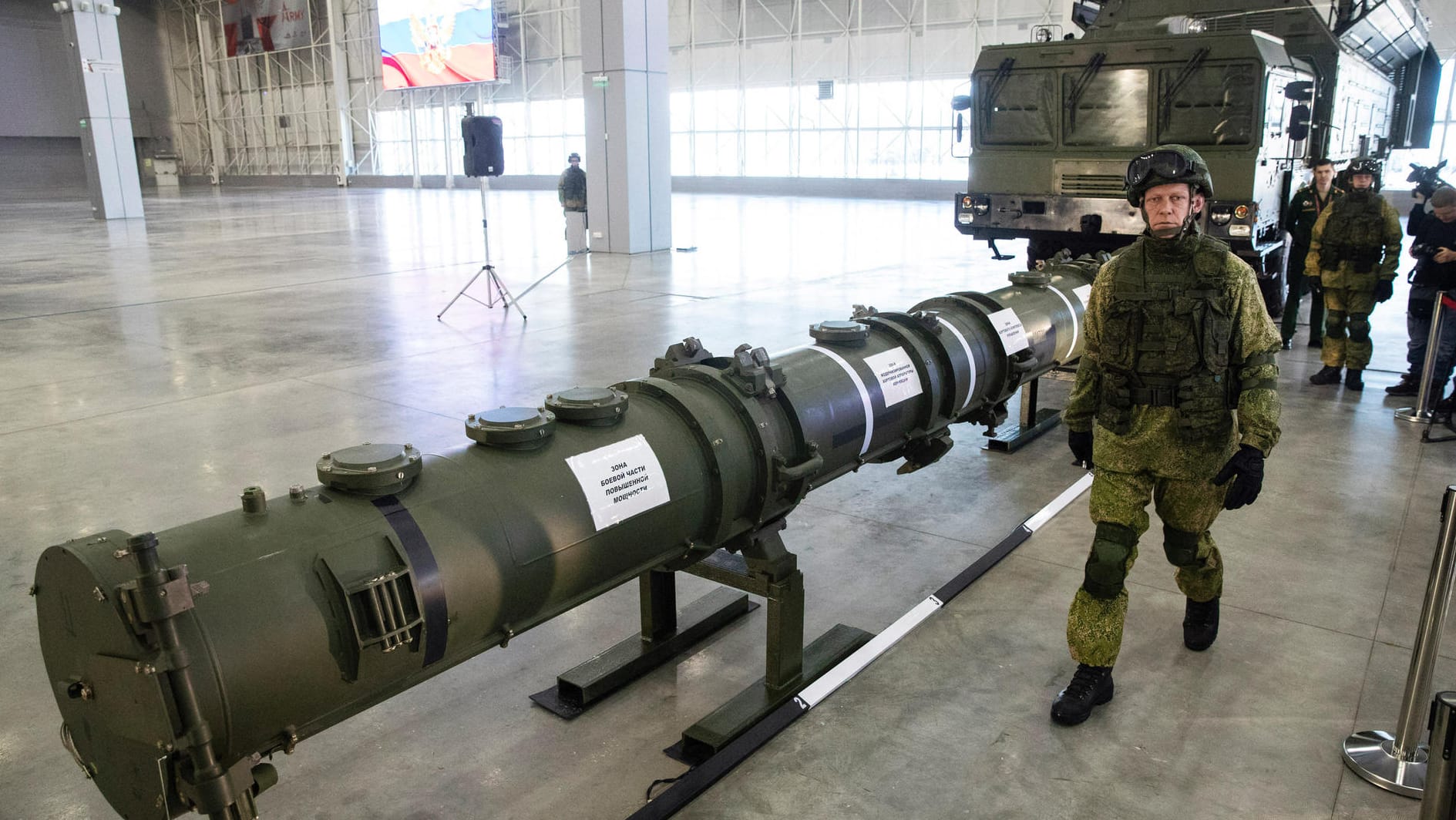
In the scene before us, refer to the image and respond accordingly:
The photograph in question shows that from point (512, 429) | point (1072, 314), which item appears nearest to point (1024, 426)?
point (1072, 314)

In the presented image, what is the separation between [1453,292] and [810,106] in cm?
2825

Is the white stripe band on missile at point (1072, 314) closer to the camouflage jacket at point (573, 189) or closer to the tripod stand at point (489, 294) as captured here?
the tripod stand at point (489, 294)

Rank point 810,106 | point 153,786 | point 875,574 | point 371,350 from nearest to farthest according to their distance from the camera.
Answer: point 153,786 < point 875,574 < point 371,350 < point 810,106

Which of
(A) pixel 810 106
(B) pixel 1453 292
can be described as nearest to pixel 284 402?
(B) pixel 1453 292

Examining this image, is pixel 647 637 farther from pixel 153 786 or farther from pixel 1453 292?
pixel 1453 292

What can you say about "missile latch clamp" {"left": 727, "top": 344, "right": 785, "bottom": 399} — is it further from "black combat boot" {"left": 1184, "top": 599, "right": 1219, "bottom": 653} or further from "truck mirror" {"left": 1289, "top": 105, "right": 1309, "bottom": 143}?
"truck mirror" {"left": 1289, "top": 105, "right": 1309, "bottom": 143}

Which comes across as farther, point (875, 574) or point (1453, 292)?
point (1453, 292)

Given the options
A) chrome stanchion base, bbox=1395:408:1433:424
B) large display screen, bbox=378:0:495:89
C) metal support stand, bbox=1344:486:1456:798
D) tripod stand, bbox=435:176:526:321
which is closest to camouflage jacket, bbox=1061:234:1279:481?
metal support stand, bbox=1344:486:1456:798

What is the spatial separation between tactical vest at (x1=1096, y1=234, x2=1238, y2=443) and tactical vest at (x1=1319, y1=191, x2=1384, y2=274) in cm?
496

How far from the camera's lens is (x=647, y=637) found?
12.1ft

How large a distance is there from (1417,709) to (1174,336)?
128 centimetres

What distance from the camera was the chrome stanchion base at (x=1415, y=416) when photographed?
6.52m

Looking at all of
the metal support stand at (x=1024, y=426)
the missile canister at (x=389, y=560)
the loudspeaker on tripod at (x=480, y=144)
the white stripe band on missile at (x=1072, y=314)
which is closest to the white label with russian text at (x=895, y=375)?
the missile canister at (x=389, y=560)

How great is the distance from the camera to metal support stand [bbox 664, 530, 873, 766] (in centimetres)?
309
